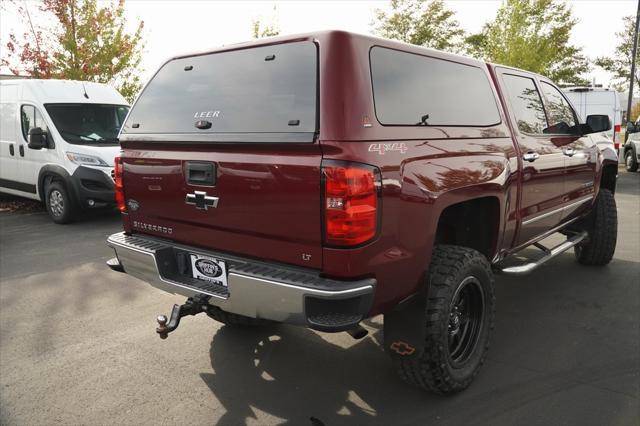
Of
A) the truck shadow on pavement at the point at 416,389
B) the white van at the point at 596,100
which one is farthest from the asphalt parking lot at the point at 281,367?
the white van at the point at 596,100

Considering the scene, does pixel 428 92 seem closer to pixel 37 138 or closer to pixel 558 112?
pixel 558 112

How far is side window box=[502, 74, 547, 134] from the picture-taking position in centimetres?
387

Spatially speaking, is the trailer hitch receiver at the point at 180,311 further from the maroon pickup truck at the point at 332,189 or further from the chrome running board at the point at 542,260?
the chrome running board at the point at 542,260

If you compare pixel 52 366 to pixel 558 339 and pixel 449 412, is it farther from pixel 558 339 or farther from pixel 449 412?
pixel 558 339

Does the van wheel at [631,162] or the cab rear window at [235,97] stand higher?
the cab rear window at [235,97]

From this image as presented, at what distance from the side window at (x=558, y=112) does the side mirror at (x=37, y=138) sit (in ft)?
23.0

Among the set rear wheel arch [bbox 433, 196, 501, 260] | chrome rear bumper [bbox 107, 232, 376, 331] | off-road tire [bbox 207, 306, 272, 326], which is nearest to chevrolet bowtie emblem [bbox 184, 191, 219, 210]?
chrome rear bumper [bbox 107, 232, 376, 331]

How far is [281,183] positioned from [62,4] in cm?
1309

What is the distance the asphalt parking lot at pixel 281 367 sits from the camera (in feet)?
9.36

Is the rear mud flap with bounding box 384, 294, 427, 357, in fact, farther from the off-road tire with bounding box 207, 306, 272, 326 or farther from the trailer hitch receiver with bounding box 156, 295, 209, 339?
the off-road tire with bounding box 207, 306, 272, 326

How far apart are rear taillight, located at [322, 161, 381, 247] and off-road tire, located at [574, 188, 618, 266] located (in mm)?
3914

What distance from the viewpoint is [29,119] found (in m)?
8.42

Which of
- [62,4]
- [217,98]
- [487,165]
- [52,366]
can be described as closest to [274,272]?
[217,98]

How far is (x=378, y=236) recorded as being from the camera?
248cm
